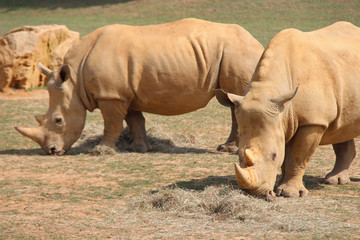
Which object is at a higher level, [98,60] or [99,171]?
[98,60]

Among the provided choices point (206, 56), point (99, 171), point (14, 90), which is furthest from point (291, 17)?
point (99, 171)

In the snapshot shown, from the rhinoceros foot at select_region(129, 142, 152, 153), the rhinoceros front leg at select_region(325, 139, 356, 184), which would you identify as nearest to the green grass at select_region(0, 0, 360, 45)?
the rhinoceros foot at select_region(129, 142, 152, 153)

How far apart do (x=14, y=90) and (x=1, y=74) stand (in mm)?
616

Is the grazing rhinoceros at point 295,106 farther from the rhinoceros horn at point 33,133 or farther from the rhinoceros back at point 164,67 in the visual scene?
the rhinoceros horn at point 33,133

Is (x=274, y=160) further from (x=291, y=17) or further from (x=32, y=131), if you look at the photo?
(x=291, y=17)

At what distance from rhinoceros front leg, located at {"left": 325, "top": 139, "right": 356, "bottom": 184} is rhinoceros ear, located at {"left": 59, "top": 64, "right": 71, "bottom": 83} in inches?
176

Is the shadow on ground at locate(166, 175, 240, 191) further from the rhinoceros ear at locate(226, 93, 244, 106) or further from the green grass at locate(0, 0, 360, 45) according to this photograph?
the green grass at locate(0, 0, 360, 45)

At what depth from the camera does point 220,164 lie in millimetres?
9141

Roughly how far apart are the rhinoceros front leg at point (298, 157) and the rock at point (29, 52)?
35.4ft

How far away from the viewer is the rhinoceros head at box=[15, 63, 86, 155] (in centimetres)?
1016

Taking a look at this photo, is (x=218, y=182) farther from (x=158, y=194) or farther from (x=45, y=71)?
(x=45, y=71)

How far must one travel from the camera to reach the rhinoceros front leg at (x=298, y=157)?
7.01 m

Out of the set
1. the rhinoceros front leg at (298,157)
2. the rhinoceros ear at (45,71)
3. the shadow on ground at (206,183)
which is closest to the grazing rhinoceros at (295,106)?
the rhinoceros front leg at (298,157)

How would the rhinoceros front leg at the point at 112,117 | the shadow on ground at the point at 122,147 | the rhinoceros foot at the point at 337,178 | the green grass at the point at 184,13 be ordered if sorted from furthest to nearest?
the green grass at the point at 184,13
the shadow on ground at the point at 122,147
the rhinoceros front leg at the point at 112,117
the rhinoceros foot at the point at 337,178
